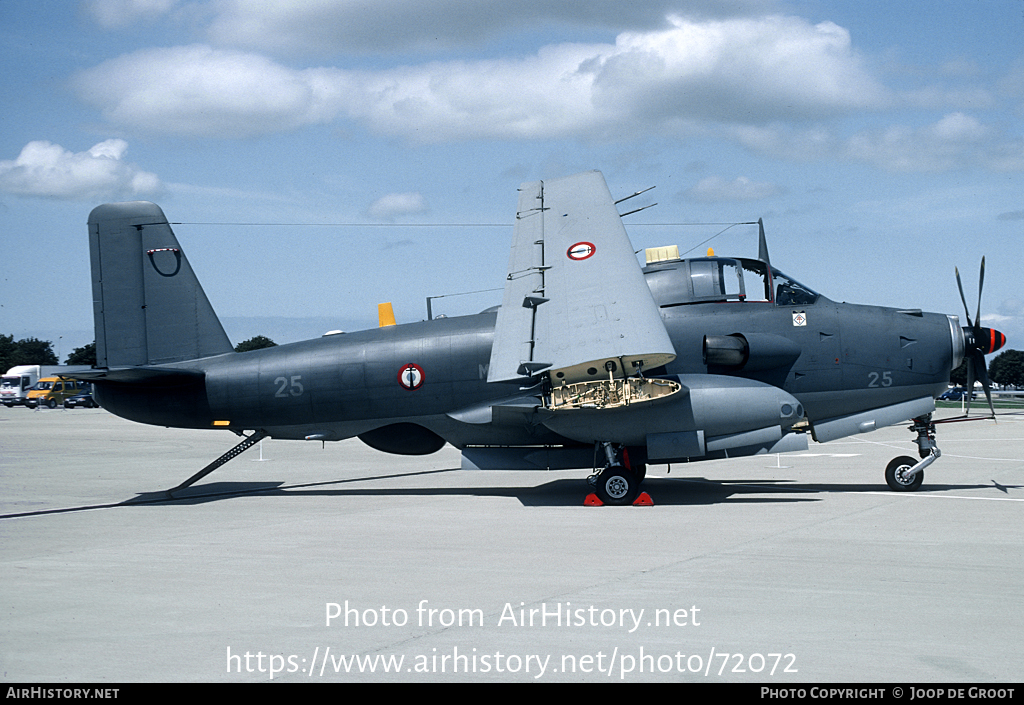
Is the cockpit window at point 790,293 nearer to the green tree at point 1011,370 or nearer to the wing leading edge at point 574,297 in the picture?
the wing leading edge at point 574,297

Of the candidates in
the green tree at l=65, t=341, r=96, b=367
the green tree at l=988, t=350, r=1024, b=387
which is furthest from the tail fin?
the green tree at l=988, t=350, r=1024, b=387

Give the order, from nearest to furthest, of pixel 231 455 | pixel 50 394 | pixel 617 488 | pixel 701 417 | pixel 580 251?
pixel 580 251
pixel 701 417
pixel 617 488
pixel 231 455
pixel 50 394

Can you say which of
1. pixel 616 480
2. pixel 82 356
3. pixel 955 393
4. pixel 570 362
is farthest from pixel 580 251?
pixel 82 356

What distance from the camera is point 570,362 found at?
13523 millimetres

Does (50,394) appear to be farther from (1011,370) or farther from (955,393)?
(1011,370)

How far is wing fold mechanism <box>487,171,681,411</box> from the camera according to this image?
44.0ft

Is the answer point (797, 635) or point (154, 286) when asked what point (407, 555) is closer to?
point (797, 635)

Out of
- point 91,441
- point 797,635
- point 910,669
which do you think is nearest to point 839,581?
point 797,635

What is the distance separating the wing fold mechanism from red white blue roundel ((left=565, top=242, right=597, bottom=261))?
2cm

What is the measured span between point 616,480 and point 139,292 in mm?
9644

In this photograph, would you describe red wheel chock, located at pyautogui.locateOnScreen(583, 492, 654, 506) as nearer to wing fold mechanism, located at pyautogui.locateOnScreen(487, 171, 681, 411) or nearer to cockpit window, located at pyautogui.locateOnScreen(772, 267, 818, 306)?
wing fold mechanism, located at pyautogui.locateOnScreen(487, 171, 681, 411)

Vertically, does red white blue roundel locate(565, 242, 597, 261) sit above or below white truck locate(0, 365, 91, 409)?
above

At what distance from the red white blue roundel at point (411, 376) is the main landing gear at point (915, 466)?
8.36m

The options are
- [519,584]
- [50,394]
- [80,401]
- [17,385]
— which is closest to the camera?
[519,584]
